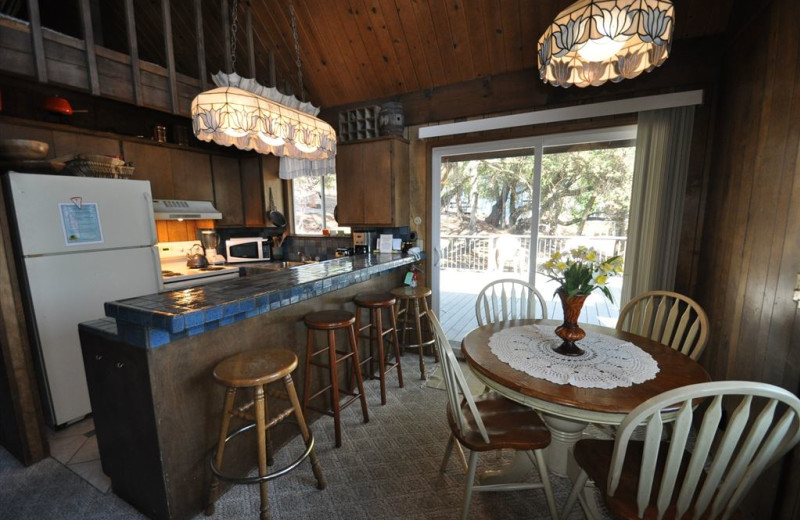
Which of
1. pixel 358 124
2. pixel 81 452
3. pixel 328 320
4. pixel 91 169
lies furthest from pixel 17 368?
pixel 358 124

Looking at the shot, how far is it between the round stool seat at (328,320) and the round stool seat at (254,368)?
0.32 meters

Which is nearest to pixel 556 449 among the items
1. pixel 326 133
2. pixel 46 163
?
pixel 326 133

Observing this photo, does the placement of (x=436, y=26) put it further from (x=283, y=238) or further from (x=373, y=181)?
(x=283, y=238)

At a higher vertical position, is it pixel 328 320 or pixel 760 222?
pixel 760 222

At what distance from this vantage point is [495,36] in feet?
8.41

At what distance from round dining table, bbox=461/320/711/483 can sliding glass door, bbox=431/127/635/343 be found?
133cm

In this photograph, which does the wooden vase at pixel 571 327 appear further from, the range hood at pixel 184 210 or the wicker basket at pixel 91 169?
the range hood at pixel 184 210

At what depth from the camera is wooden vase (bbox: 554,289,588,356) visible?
4.92 feet

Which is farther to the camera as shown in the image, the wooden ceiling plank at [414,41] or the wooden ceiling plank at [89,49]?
the wooden ceiling plank at [414,41]

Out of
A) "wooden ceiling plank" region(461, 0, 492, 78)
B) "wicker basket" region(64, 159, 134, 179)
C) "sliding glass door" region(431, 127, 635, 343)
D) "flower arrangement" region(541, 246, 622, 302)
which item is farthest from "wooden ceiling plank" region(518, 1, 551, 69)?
"wicker basket" region(64, 159, 134, 179)

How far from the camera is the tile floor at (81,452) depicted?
5.86 feet

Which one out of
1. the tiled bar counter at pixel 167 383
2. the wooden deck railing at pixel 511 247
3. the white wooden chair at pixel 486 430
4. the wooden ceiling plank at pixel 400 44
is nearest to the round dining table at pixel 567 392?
the white wooden chair at pixel 486 430

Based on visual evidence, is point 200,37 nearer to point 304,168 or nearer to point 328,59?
point 328,59

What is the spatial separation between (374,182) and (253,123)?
56.8 inches
